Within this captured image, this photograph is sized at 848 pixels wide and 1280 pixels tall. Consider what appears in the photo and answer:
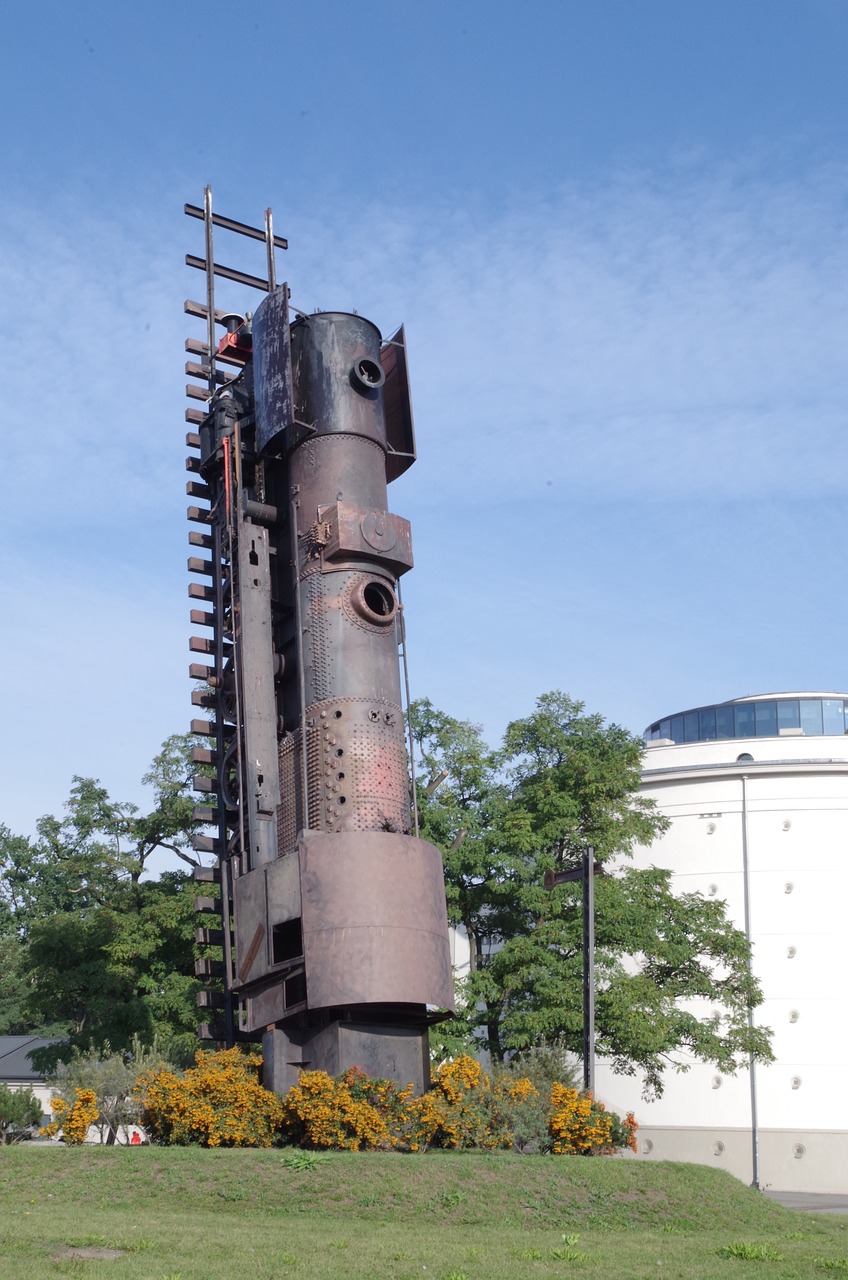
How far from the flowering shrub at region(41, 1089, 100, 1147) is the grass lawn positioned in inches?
49.0

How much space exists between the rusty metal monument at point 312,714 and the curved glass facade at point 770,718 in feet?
140

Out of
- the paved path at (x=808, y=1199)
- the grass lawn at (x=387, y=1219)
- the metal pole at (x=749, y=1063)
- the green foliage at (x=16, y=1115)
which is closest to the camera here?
the grass lawn at (x=387, y=1219)

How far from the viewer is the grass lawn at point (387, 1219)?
533 inches

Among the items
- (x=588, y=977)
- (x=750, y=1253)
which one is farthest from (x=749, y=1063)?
(x=750, y=1253)

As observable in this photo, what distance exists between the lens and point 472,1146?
2120 cm

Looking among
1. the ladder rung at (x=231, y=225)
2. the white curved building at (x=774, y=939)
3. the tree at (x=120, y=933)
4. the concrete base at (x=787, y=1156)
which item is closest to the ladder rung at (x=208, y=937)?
the tree at (x=120, y=933)

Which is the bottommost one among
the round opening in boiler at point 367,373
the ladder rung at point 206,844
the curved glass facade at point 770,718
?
the ladder rung at point 206,844

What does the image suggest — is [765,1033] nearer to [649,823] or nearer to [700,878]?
[649,823]

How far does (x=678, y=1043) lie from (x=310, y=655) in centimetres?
1578

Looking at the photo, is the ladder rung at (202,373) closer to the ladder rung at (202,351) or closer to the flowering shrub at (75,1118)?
the ladder rung at (202,351)

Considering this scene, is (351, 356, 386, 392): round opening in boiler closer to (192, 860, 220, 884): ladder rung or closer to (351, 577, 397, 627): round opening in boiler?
(351, 577, 397, 627): round opening in boiler

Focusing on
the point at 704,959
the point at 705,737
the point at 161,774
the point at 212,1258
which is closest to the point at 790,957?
the point at 704,959

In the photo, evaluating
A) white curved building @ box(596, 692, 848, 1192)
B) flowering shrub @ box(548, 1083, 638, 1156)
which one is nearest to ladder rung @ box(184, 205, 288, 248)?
flowering shrub @ box(548, 1083, 638, 1156)

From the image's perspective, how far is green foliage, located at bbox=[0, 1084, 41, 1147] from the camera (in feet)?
82.5
